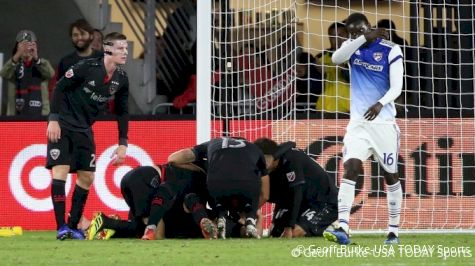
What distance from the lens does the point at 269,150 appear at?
46.8ft

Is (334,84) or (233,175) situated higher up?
(334,84)

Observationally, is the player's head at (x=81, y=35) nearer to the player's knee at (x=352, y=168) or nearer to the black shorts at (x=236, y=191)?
the black shorts at (x=236, y=191)

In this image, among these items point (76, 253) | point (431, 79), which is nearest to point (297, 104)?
point (431, 79)

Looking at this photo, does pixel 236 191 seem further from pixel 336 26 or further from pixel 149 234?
pixel 336 26

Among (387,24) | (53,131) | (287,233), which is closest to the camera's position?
(53,131)

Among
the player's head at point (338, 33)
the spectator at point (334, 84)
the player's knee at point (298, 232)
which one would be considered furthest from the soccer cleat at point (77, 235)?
the player's head at point (338, 33)

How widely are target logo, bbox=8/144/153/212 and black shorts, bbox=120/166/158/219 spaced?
252 centimetres

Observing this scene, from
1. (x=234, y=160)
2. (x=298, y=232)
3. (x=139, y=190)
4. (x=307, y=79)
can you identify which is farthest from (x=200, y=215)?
(x=307, y=79)

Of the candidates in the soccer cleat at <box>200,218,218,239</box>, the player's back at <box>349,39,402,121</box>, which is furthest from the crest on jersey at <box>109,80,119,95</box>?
the player's back at <box>349,39,402,121</box>

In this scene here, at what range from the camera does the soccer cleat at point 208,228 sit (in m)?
13.8

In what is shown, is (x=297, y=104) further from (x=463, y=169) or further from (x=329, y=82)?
(x=463, y=169)

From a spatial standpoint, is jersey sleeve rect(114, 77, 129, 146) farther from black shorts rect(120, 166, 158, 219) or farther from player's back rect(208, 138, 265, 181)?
player's back rect(208, 138, 265, 181)

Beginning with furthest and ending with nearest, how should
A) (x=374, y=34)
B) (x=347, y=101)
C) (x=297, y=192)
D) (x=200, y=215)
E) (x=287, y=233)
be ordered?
(x=347, y=101), (x=287, y=233), (x=297, y=192), (x=200, y=215), (x=374, y=34)

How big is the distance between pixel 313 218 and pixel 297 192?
505 millimetres
